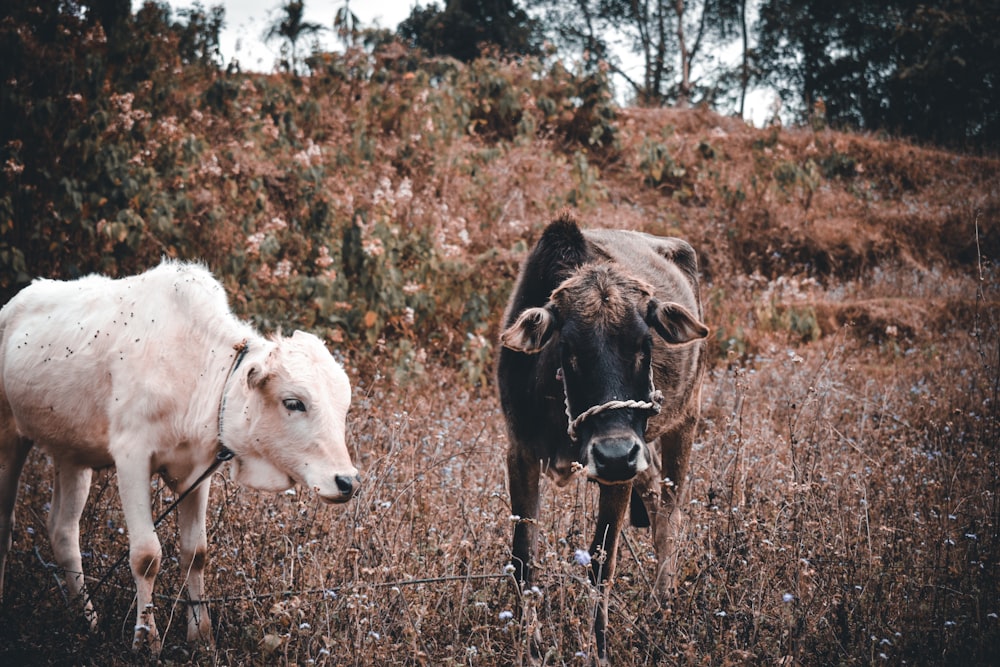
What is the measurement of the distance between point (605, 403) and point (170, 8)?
11.7m

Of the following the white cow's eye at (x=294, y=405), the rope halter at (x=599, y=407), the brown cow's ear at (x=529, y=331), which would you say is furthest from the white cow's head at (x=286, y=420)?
the rope halter at (x=599, y=407)

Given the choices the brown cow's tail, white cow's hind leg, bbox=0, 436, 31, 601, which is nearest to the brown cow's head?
the brown cow's tail

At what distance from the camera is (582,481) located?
422 cm

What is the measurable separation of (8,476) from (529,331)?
258 centimetres

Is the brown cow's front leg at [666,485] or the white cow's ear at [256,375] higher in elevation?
the white cow's ear at [256,375]

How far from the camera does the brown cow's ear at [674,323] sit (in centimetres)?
339

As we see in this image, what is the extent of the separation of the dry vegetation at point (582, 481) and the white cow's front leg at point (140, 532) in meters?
0.23

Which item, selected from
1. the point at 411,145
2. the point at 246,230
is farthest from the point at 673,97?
the point at 246,230

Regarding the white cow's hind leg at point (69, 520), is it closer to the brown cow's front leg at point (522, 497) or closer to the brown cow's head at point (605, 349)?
the brown cow's front leg at point (522, 497)

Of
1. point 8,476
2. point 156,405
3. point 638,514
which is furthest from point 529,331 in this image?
point 8,476

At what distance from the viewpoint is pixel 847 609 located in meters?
3.17

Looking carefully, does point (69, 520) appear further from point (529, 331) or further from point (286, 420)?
point (529, 331)

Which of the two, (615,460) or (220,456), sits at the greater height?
(615,460)

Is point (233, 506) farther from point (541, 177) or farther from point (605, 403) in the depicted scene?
point (541, 177)
